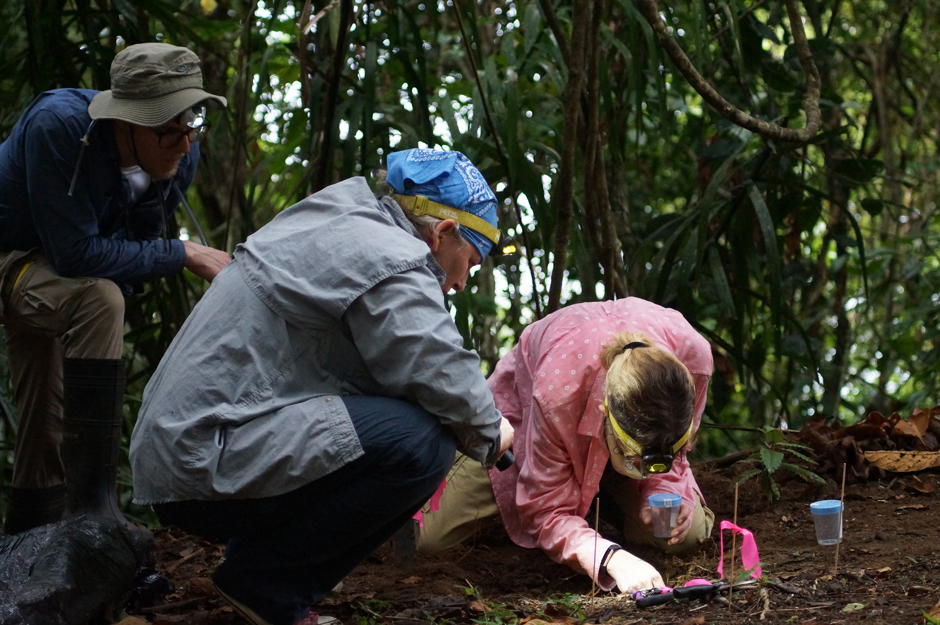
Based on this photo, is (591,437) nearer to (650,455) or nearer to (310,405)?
(650,455)

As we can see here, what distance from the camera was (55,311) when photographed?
211 cm

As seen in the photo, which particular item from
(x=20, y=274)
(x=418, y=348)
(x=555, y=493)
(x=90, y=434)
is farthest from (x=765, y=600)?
(x=20, y=274)

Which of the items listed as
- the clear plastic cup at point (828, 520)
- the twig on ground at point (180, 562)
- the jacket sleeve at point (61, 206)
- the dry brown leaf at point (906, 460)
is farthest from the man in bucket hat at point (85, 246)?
the dry brown leaf at point (906, 460)

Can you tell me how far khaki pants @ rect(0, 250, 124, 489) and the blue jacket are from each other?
0.04 meters

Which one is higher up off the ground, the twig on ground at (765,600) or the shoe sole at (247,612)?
the shoe sole at (247,612)

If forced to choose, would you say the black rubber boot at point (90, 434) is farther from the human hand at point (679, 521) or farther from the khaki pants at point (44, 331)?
the human hand at point (679, 521)

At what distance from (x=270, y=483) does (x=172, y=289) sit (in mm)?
1599

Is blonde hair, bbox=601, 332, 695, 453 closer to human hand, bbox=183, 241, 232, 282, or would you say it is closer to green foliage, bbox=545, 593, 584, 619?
green foliage, bbox=545, 593, 584, 619

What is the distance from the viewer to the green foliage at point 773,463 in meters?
2.41

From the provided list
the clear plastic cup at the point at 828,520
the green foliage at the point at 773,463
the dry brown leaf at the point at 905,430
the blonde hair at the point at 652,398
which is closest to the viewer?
the blonde hair at the point at 652,398

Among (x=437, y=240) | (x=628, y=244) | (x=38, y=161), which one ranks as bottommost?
(x=628, y=244)

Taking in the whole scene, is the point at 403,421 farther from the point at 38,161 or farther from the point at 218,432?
the point at 38,161

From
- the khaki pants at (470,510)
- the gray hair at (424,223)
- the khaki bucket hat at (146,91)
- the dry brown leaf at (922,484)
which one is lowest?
the dry brown leaf at (922,484)

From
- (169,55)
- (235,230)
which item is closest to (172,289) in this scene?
(235,230)
